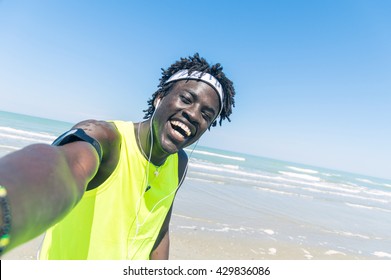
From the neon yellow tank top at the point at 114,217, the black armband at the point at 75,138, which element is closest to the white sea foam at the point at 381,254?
the neon yellow tank top at the point at 114,217

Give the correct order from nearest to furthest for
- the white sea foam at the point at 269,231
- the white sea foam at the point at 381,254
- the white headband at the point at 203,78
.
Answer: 1. the white headband at the point at 203,78
2. the white sea foam at the point at 381,254
3. the white sea foam at the point at 269,231

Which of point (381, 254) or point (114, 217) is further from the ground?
point (114, 217)

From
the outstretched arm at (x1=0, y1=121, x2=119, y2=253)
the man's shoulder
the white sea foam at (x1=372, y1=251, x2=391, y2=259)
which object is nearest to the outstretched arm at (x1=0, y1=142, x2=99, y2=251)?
the outstretched arm at (x1=0, y1=121, x2=119, y2=253)

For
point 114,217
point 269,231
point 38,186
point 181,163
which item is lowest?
point 269,231

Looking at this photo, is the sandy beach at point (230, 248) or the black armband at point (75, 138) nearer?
the black armband at point (75, 138)

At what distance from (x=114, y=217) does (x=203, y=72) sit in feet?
3.56

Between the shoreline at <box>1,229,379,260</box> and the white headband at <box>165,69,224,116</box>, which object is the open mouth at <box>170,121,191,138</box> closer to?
the white headband at <box>165,69,224,116</box>

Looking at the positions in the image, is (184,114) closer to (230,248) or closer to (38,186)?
(38,186)

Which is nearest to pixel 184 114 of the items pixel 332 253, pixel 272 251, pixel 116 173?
pixel 116 173

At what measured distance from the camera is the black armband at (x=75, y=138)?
104 centimetres

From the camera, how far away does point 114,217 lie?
4.87 ft

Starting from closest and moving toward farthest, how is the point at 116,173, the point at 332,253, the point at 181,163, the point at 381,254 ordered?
the point at 116,173, the point at 181,163, the point at 332,253, the point at 381,254

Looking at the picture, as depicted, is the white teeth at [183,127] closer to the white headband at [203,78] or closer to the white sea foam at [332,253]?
the white headband at [203,78]
